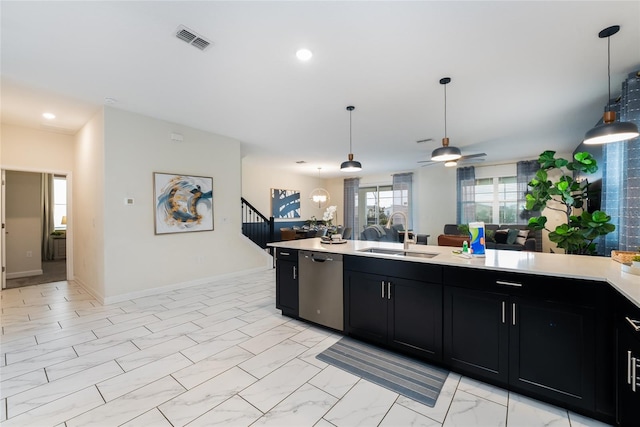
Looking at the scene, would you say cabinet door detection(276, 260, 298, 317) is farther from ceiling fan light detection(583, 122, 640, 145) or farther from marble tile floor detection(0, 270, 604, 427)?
ceiling fan light detection(583, 122, 640, 145)

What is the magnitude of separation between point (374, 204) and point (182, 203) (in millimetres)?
7414

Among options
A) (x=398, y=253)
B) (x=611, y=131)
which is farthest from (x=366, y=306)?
(x=611, y=131)

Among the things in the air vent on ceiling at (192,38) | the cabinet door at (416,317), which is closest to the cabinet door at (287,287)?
the cabinet door at (416,317)

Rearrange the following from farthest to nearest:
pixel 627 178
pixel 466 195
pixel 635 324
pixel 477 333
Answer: pixel 466 195, pixel 627 178, pixel 477 333, pixel 635 324

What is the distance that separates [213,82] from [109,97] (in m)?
1.57

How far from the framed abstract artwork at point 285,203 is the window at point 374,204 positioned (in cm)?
248

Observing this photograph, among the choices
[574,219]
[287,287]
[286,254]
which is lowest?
[287,287]

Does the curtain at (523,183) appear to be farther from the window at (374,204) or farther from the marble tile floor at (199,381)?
the marble tile floor at (199,381)

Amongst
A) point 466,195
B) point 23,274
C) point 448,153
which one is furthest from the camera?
point 466,195

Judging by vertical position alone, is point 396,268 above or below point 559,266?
below

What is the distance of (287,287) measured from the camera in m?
3.37

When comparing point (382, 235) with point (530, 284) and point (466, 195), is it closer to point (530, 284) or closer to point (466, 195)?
point (466, 195)

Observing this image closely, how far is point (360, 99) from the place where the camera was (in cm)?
358

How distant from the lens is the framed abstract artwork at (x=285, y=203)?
9102 millimetres
